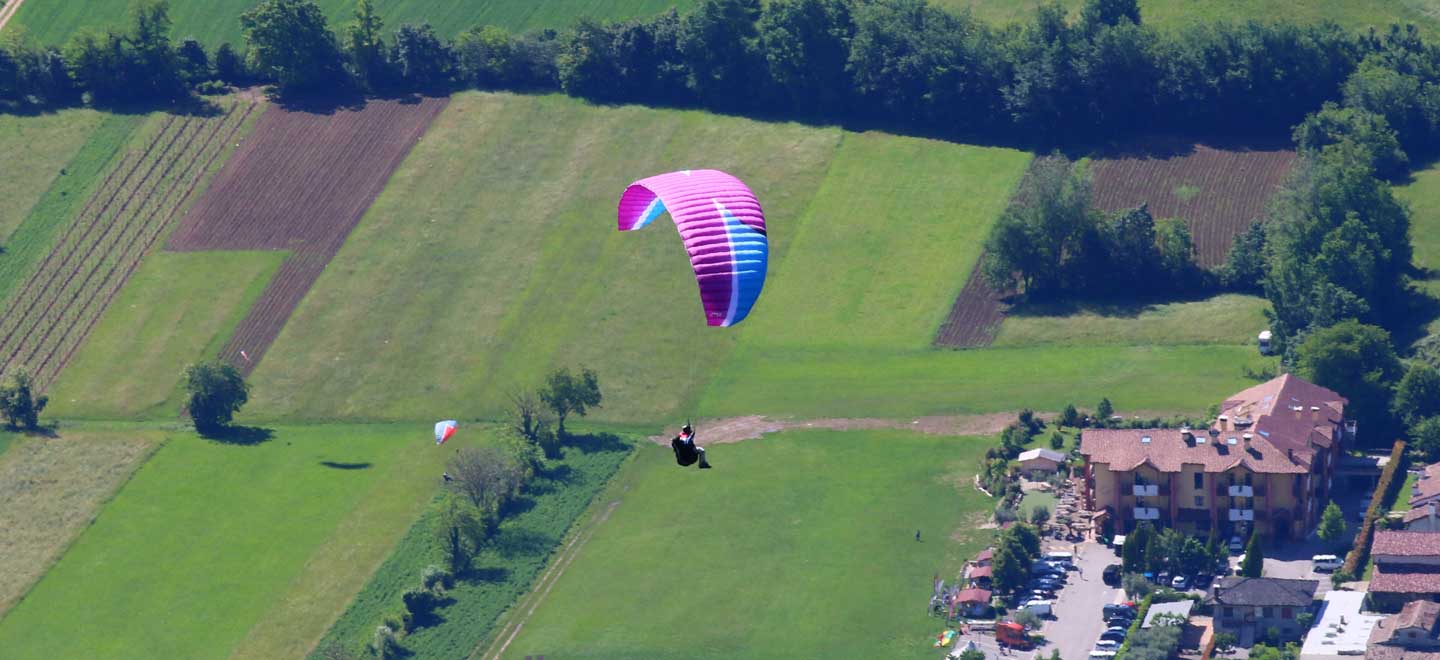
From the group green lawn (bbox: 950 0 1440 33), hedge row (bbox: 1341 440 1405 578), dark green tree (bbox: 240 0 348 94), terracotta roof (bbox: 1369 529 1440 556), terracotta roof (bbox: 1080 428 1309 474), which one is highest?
green lawn (bbox: 950 0 1440 33)

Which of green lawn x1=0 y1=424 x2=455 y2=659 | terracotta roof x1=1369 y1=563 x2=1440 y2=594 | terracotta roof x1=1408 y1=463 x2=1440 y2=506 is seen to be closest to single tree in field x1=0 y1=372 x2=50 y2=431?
green lawn x1=0 y1=424 x2=455 y2=659

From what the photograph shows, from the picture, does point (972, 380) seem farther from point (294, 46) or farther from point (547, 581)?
point (294, 46)

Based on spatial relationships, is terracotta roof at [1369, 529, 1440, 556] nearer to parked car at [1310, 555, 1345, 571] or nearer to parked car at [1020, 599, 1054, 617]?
parked car at [1310, 555, 1345, 571]

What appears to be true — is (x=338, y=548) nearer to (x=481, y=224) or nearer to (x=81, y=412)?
(x=81, y=412)

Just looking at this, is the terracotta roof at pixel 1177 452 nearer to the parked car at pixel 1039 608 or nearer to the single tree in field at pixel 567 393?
the parked car at pixel 1039 608

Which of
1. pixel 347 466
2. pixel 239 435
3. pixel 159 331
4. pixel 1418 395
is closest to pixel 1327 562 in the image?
pixel 1418 395

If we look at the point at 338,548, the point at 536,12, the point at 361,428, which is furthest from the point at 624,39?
the point at 338,548
